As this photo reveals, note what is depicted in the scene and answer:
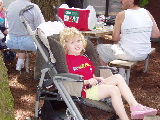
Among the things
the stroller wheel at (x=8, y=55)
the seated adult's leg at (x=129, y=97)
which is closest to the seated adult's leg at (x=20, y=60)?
the stroller wheel at (x=8, y=55)

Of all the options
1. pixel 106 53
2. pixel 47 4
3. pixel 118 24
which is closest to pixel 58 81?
pixel 118 24

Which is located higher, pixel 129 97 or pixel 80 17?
pixel 80 17

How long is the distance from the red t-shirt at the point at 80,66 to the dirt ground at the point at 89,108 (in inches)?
30.7

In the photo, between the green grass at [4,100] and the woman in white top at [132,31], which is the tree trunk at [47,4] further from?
the green grass at [4,100]

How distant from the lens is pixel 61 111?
3.88m

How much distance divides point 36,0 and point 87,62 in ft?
11.7

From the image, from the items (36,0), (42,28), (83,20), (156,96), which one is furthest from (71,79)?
(36,0)

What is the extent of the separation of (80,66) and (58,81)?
45 cm

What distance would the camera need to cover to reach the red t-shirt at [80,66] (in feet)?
12.2

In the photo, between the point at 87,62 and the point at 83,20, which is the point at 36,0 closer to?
the point at 83,20

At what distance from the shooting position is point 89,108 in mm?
4590

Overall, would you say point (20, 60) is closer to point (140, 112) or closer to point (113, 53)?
point (113, 53)

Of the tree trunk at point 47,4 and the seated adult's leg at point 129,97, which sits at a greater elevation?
the tree trunk at point 47,4

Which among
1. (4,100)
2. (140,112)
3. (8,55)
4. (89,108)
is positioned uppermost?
(4,100)
